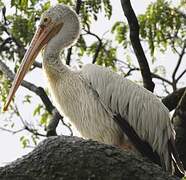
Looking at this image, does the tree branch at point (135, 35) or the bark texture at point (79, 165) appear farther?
the tree branch at point (135, 35)

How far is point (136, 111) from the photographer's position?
8.37 m

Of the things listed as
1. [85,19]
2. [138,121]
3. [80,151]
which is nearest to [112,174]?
[80,151]

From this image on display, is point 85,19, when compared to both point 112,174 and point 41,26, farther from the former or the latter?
point 112,174

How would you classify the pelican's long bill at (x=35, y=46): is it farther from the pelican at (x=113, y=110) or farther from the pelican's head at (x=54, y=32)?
the pelican at (x=113, y=110)

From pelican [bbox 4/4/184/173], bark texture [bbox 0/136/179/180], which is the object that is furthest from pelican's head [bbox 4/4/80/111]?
bark texture [bbox 0/136/179/180]

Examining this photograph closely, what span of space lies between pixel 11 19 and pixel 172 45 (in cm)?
236

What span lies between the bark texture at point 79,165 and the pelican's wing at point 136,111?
1.84 meters

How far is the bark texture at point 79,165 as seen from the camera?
600 cm

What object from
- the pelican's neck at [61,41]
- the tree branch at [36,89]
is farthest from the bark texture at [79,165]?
the tree branch at [36,89]

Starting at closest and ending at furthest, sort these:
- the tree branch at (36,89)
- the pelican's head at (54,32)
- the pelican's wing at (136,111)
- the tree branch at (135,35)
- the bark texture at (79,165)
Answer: the bark texture at (79,165), the pelican's wing at (136,111), the tree branch at (135,35), the pelican's head at (54,32), the tree branch at (36,89)

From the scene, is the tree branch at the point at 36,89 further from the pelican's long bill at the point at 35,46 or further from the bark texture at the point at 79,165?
the bark texture at the point at 79,165

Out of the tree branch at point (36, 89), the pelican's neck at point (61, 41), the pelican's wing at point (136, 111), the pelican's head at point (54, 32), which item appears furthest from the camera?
the tree branch at point (36, 89)

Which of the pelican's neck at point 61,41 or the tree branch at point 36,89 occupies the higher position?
the pelican's neck at point 61,41

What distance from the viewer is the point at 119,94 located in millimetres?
8430
